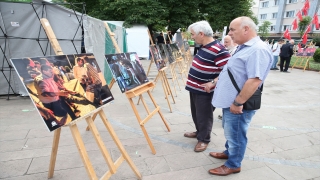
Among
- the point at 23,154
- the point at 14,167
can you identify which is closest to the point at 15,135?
the point at 23,154

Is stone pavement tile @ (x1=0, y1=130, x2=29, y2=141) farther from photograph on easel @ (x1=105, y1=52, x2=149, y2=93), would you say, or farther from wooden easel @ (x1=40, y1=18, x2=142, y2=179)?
photograph on easel @ (x1=105, y1=52, x2=149, y2=93)

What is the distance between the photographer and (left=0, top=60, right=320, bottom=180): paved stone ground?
2320 millimetres

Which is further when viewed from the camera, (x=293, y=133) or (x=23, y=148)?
(x=293, y=133)

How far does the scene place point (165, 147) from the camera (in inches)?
114

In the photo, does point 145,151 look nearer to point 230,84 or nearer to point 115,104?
point 230,84

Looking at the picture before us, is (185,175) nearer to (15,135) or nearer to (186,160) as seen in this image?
(186,160)

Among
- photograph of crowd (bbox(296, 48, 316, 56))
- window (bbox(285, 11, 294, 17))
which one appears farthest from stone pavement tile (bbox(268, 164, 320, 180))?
window (bbox(285, 11, 294, 17))

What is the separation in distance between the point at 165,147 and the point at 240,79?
1.52 metres

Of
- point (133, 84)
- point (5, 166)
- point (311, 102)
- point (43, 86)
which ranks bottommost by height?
point (311, 102)

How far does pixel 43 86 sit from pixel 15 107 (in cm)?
359

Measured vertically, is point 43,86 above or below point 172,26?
below

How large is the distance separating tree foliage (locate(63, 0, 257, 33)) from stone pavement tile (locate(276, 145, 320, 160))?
1091 centimetres

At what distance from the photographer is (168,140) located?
3098 mm

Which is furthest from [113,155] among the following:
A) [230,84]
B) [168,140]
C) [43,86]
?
[230,84]
